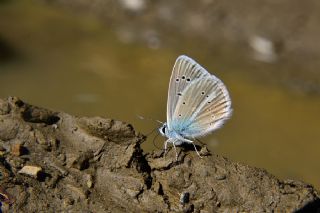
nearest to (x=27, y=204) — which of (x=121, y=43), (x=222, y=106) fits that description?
(x=222, y=106)

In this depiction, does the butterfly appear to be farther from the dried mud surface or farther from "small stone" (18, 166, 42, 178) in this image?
"small stone" (18, 166, 42, 178)

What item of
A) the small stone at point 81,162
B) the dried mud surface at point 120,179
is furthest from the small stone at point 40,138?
the small stone at point 81,162

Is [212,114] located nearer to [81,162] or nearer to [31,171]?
[81,162]

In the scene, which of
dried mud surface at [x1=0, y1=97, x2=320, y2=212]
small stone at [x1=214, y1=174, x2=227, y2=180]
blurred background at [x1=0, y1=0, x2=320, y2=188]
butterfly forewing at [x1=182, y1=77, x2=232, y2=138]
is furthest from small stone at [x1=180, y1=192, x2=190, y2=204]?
blurred background at [x1=0, y1=0, x2=320, y2=188]

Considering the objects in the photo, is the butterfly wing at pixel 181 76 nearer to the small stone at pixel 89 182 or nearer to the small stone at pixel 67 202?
the small stone at pixel 89 182

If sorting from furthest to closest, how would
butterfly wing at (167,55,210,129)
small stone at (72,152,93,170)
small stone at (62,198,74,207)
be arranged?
1. butterfly wing at (167,55,210,129)
2. small stone at (72,152,93,170)
3. small stone at (62,198,74,207)

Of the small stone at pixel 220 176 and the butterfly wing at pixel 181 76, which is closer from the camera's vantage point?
the small stone at pixel 220 176
